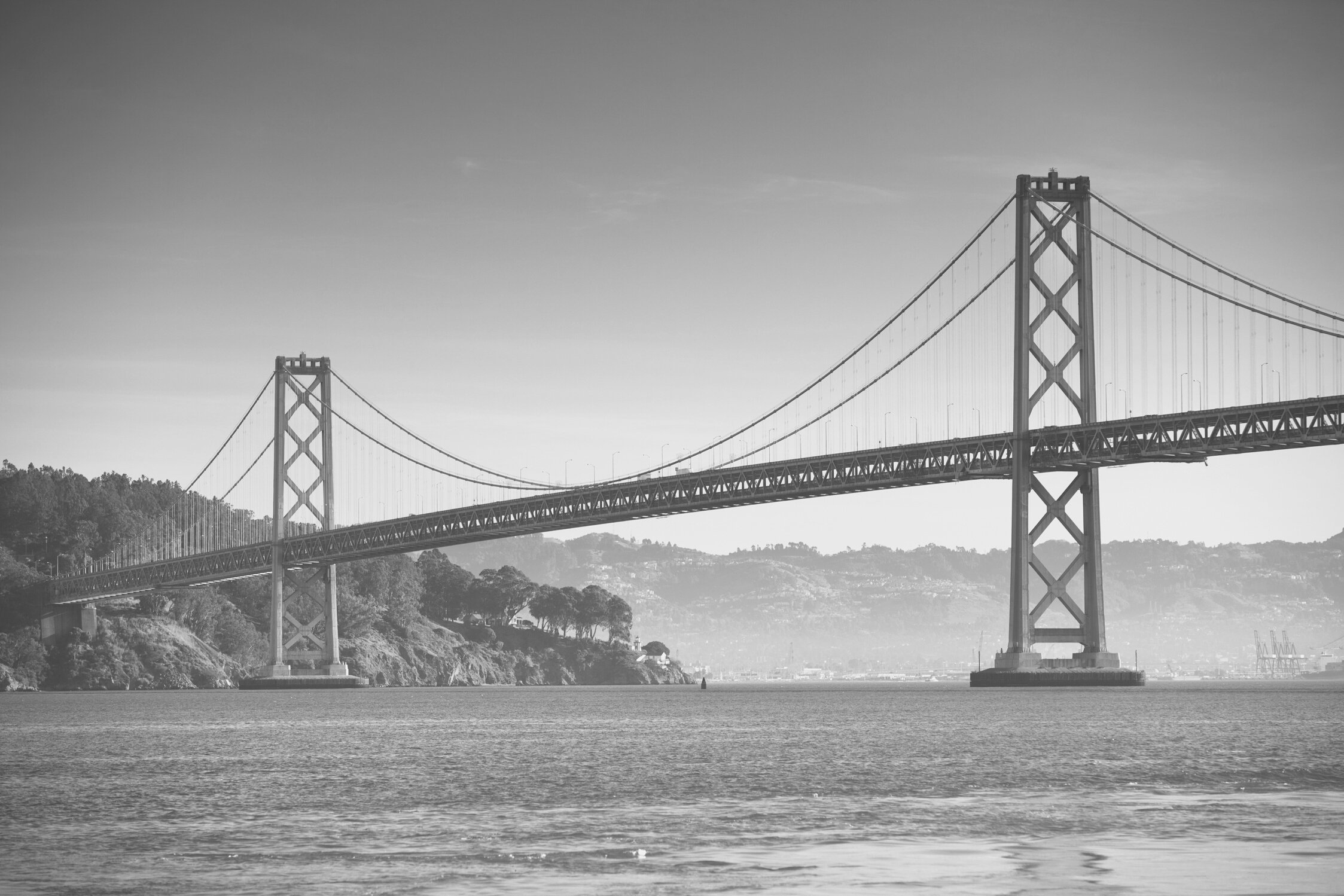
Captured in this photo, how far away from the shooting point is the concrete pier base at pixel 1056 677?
7962 centimetres

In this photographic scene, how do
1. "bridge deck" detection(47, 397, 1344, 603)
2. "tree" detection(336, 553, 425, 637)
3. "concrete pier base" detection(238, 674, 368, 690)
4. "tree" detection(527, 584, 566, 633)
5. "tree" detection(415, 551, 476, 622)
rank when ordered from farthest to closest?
"tree" detection(527, 584, 566, 633)
"tree" detection(415, 551, 476, 622)
"tree" detection(336, 553, 425, 637)
"concrete pier base" detection(238, 674, 368, 690)
"bridge deck" detection(47, 397, 1344, 603)

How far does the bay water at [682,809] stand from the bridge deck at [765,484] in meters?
17.6

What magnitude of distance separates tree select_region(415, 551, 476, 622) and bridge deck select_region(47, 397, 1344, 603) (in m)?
57.5

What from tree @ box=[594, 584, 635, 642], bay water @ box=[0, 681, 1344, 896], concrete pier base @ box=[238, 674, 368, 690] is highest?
tree @ box=[594, 584, 635, 642]

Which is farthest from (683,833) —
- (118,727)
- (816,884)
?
(118,727)

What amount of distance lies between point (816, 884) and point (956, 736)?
101ft

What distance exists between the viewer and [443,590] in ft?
614

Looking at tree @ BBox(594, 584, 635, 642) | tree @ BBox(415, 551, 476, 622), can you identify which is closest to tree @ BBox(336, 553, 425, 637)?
tree @ BBox(415, 551, 476, 622)

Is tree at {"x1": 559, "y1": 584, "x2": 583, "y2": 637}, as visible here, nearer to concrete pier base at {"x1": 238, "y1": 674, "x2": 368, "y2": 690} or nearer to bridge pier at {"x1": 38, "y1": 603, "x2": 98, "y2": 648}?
bridge pier at {"x1": 38, "y1": 603, "x2": 98, "y2": 648}

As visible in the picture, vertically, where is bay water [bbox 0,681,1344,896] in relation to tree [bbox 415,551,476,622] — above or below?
below

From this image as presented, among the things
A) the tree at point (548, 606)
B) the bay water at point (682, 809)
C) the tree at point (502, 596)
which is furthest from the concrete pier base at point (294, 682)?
the tree at point (548, 606)

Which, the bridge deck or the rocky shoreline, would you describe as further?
the rocky shoreline

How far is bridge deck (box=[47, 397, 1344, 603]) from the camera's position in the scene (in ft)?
247

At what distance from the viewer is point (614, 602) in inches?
7751
